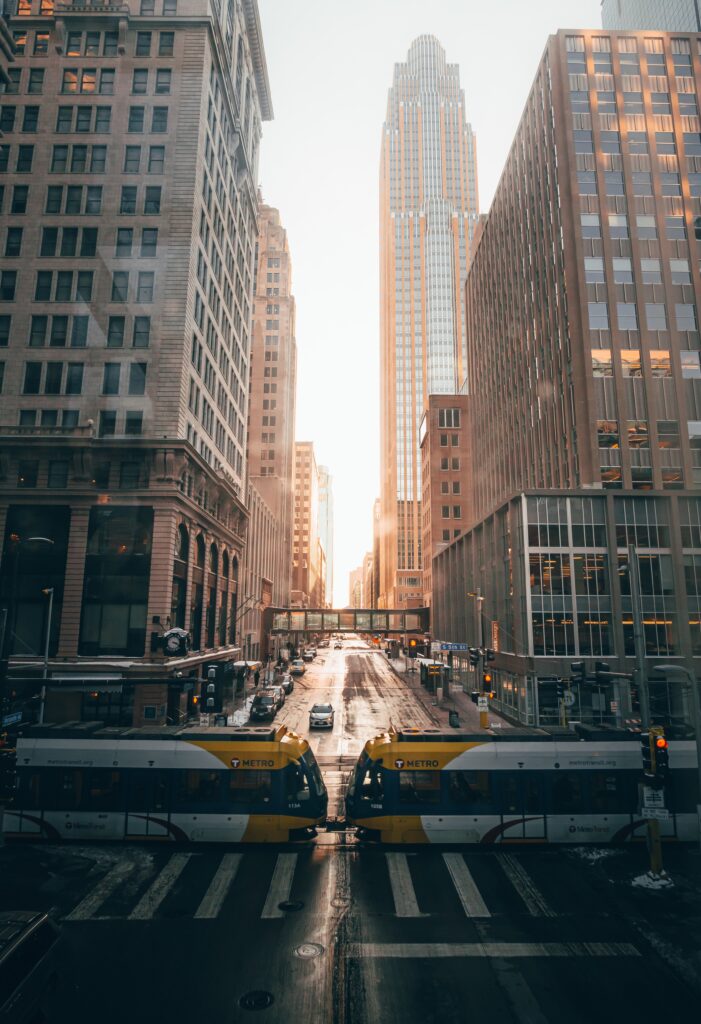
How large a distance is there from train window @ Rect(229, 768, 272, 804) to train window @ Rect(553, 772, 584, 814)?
8.98 metres

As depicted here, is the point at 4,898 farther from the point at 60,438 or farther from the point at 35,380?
the point at 35,380

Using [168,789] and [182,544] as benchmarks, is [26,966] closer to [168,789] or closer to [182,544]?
[168,789]

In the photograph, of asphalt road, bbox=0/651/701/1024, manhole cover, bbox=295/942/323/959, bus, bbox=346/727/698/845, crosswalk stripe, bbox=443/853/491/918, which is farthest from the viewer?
bus, bbox=346/727/698/845

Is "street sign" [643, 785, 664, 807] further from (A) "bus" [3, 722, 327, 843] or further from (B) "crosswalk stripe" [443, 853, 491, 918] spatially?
(A) "bus" [3, 722, 327, 843]

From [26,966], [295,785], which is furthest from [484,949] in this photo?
[26,966]

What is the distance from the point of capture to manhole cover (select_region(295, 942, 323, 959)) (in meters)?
12.8

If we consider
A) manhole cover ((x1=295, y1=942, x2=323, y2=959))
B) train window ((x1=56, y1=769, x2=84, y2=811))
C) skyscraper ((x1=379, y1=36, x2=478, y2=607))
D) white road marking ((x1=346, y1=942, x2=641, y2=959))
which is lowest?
white road marking ((x1=346, y1=942, x2=641, y2=959))

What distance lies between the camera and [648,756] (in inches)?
675

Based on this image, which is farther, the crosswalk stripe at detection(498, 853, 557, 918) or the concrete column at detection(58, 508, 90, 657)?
the concrete column at detection(58, 508, 90, 657)

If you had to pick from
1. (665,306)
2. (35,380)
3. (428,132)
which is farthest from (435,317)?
(35,380)

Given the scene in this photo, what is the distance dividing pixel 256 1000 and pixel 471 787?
9.75 metres

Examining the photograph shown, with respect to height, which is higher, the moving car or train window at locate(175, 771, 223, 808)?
train window at locate(175, 771, 223, 808)

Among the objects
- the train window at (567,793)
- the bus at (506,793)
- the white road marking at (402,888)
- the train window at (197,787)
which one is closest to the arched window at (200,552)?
the train window at (197,787)

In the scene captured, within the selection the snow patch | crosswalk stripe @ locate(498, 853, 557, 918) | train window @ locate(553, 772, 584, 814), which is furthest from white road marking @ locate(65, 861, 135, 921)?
the snow patch
